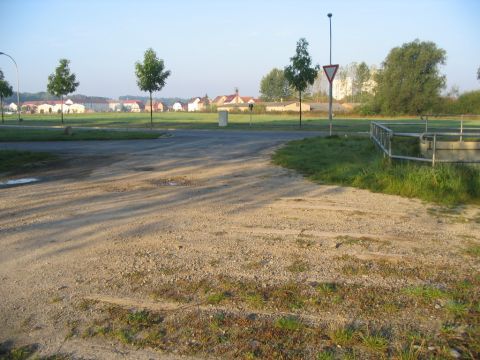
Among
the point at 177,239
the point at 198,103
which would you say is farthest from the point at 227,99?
the point at 177,239

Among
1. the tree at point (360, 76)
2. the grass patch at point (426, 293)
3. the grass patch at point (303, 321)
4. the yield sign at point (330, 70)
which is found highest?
the tree at point (360, 76)

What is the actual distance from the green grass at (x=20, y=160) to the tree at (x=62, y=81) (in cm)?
3264

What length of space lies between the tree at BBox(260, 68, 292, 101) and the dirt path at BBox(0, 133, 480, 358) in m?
136

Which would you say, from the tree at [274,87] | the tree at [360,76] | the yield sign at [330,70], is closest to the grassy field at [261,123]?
the yield sign at [330,70]

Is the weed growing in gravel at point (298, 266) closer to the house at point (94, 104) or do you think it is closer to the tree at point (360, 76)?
the tree at point (360, 76)

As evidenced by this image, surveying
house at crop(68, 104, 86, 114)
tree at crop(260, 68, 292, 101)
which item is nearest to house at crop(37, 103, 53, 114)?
house at crop(68, 104, 86, 114)

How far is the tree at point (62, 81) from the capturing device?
45.0 m

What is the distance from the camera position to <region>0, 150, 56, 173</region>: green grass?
12.3 m

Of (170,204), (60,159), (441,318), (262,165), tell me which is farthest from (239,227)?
(60,159)

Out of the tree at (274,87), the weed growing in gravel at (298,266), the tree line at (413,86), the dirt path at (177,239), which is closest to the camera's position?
the dirt path at (177,239)

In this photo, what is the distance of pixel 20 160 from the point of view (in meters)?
13.5

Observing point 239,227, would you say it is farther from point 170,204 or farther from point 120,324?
point 120,324

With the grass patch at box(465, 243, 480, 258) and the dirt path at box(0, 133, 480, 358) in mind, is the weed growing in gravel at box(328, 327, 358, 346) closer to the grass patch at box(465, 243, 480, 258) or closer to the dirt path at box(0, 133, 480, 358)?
the dirt path at box(0, 133, 480, 358)

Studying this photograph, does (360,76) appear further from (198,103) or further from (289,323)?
(289,323)
